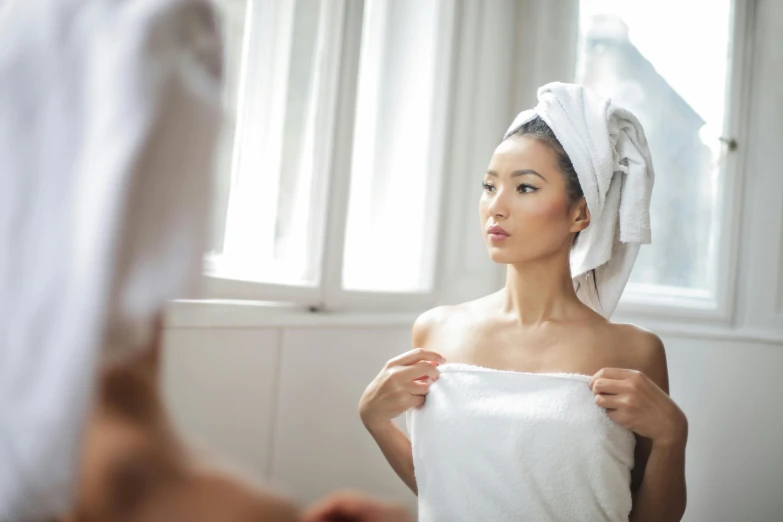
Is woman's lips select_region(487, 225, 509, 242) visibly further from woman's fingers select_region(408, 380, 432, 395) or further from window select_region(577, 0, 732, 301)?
window select_region(577, 0, 732, 301)

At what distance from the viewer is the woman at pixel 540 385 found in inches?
25.9

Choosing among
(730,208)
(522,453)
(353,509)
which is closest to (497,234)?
(522,453)

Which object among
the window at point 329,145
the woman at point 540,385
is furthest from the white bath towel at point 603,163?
the window at point 329,145

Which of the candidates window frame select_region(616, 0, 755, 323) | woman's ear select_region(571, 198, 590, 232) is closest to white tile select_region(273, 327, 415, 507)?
woman's ear select_region(571, 198, 590, 232)

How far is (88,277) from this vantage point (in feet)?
0.62

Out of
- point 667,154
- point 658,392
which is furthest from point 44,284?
point 667,154

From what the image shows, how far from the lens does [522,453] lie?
0.66 metres

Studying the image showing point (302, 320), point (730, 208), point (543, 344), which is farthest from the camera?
point (730, 208)

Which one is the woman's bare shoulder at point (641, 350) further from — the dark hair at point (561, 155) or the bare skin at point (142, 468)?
the bare skin at point (142, 468)

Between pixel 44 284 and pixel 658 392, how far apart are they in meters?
0.62

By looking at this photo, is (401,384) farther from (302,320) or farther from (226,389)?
(226,389)

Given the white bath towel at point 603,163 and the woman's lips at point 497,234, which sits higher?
the white bath towel at point 603,163

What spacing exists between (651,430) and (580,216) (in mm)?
250

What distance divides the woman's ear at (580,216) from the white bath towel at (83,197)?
61 cm
